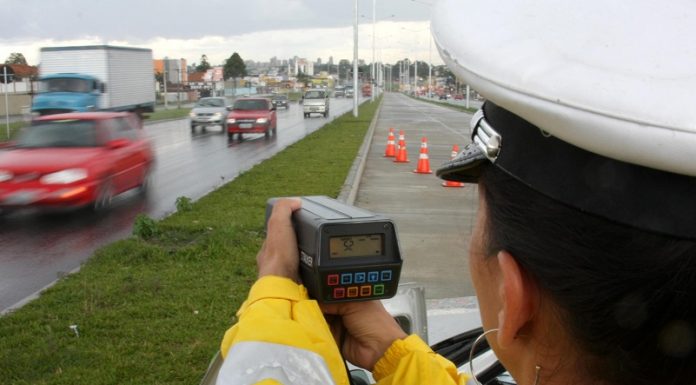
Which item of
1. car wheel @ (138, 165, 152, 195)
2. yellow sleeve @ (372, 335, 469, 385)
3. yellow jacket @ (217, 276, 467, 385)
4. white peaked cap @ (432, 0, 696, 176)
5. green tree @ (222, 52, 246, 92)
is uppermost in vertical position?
green tree @ (222, 52, 246, 92)

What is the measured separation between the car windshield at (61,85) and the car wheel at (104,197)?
1841 cm

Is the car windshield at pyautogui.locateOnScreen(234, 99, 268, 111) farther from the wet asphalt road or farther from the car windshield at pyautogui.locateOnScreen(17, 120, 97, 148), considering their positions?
the car windshield at pyautogui.locateOnScreen(17, 120, 97, 148)

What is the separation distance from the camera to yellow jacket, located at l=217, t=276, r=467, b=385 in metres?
1.10

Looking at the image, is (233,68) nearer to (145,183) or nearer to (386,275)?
(145,183)

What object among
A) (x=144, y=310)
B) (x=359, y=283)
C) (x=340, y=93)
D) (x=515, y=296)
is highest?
(x=515, y=296)

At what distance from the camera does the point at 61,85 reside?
2967 centimetres

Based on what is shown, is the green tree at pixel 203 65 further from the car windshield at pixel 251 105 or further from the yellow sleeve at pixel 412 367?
the yellow sleeve at pixel 412 367

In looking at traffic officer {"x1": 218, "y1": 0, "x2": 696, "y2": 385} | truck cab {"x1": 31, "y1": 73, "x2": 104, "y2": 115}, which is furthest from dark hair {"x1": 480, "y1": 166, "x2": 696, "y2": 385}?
truck cab {"x1": 31, "y1": 73, "x2": 104, "y2": 115}

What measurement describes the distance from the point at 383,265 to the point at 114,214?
38.5ft

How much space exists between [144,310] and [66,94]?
25685 millimetres

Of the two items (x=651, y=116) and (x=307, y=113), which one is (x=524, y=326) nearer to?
(x=651, y=116)

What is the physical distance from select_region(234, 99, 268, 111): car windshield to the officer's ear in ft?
102

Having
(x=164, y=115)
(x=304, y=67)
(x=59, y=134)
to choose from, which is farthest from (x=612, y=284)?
(x=304, y=67)

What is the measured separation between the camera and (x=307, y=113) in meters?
50.2
